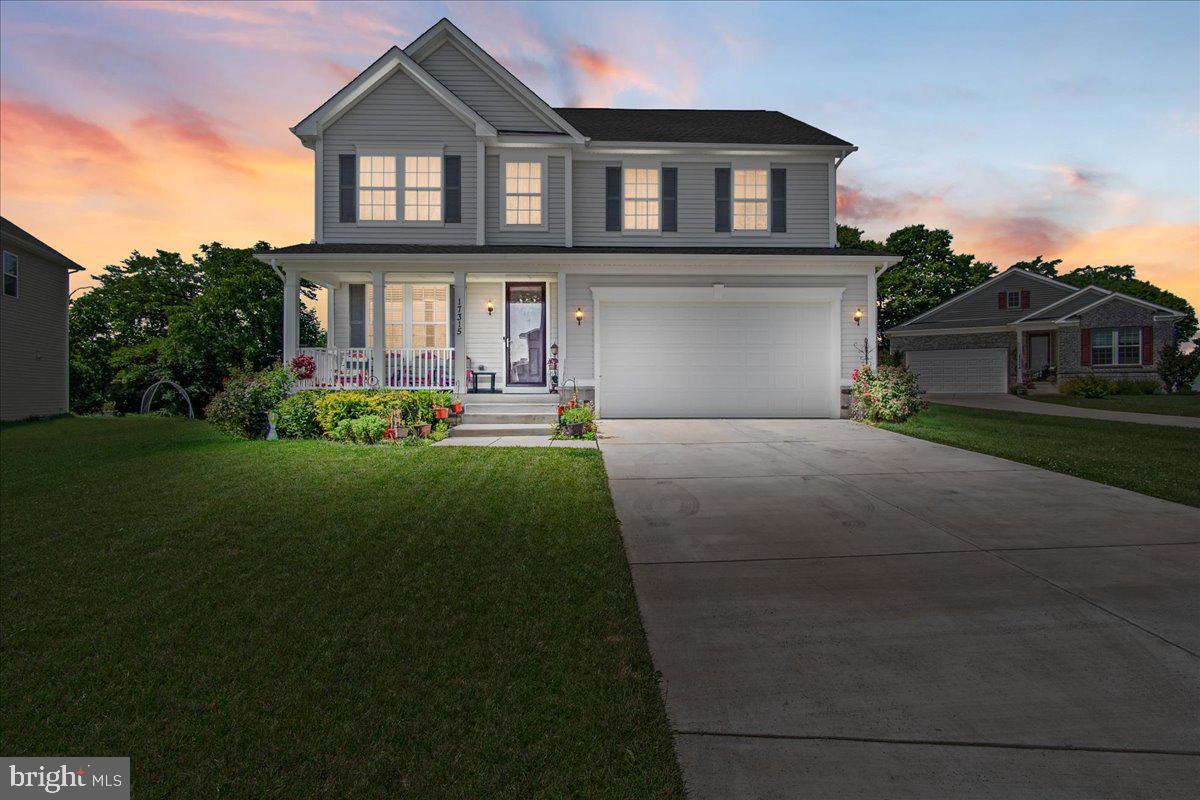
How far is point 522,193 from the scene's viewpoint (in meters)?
14.0

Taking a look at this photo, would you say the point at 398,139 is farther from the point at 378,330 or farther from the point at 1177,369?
the point at 1177,369

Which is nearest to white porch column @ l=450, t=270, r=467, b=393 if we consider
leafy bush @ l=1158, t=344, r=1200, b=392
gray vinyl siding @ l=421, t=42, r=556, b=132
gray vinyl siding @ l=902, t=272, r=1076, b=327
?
gray vinyl siding @ l=421, t=42, r=556, b=132

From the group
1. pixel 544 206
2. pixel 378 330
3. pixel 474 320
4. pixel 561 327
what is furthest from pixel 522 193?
pixel 378 330

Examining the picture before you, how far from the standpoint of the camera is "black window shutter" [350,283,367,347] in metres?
14.1

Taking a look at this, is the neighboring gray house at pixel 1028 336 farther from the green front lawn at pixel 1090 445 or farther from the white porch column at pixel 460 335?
the white porch column at pixel 460 335

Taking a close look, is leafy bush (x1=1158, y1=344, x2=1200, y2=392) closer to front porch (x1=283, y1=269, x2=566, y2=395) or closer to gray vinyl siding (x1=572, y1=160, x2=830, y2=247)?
gray vinyl siding (x1=572, y1=160, x2=830, y2=247)

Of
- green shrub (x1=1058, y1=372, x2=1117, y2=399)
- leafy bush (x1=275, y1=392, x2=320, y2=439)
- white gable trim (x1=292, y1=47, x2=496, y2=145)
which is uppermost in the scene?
white gable trim (x1=292, y1=47, x2=496, y2=145)

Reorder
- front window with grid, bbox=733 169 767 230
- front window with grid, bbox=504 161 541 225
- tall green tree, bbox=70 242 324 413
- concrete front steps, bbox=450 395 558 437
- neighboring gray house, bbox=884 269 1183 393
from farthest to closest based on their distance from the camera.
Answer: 1. tall green tree, bbox=70 242 324 413
2. neighboring gray house, bbox=884 269 1183 393
3. front window with grid, bbox=733 169 767 230
4. front window with grid, bbox=504 161 541 225
5. concrete front steps, bbox=450 395 558 437

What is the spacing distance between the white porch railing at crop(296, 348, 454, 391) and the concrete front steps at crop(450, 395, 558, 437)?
92cm

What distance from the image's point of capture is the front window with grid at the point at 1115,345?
2548cm

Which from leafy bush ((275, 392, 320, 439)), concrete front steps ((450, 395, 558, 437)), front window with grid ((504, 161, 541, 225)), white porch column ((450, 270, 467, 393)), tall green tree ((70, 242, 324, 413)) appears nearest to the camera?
leafy bush ((275, 392, 320, 439))

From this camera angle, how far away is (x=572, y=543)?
4570mm

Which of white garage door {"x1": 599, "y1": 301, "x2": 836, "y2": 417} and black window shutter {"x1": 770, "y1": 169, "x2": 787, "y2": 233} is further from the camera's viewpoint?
black window shutter {"x1": 770, "y1": 169, "x2": 787, "y2": 233}

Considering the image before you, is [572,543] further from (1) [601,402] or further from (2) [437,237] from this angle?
(2) [437,237]
